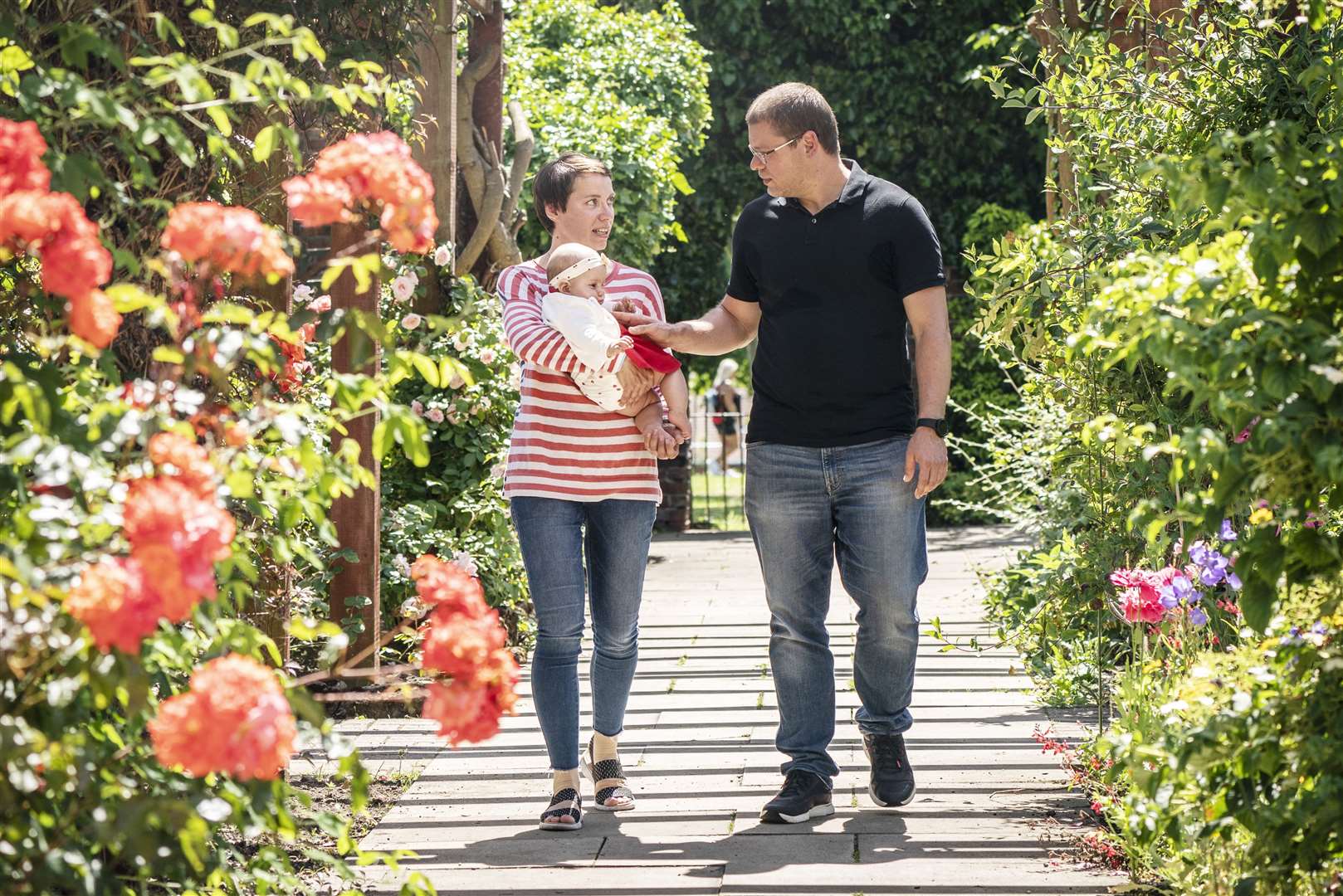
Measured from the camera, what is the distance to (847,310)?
3688 millimetres

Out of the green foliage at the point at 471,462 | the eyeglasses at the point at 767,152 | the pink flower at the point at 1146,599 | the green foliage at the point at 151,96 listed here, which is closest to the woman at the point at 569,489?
the eyeglasses at the point at 767,152

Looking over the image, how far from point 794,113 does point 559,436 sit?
3.09ft

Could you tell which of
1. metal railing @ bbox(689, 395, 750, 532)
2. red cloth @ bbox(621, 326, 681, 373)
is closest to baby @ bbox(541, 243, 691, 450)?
red cloth @ bbox(621, 326, 681, 373)

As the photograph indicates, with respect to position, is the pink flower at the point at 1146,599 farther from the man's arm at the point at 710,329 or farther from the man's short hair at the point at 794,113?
the man's short hair at the point at 794,113

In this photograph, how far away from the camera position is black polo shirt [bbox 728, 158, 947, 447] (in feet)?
12.0

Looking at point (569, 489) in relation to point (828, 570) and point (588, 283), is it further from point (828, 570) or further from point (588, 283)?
point (828, 570)

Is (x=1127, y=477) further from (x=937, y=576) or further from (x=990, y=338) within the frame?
(x=937, y=576)

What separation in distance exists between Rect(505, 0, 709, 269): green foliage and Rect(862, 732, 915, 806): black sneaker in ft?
20.1

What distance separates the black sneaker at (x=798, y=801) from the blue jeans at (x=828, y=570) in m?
0.03

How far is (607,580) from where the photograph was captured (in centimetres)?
376

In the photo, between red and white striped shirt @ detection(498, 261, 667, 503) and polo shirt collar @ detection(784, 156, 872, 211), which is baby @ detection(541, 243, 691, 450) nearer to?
red and white striped shirt @ detection(498, 261, 667, 503)

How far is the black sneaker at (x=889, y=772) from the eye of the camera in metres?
3.73

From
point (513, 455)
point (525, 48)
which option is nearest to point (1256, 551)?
point (513, 455)

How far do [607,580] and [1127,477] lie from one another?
166 centimetres
